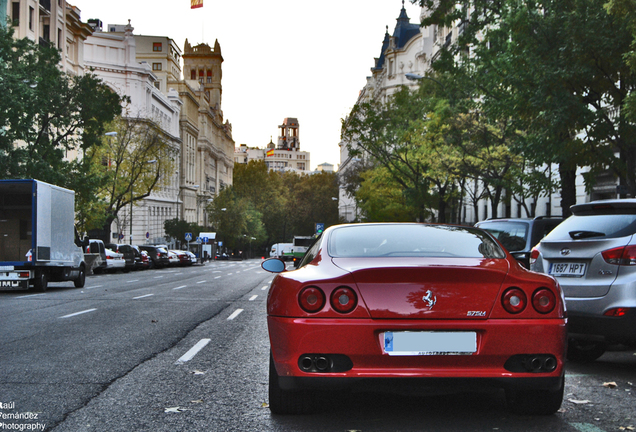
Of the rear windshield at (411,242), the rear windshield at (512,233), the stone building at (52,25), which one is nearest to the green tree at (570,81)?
the rear windshield at (512,233)

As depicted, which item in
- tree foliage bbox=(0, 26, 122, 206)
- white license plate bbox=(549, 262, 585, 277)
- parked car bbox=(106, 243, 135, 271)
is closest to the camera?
white license plate bbox=(549, 262, 585, 277)

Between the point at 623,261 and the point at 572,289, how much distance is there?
593 mm

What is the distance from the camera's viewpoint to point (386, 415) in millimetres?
5402

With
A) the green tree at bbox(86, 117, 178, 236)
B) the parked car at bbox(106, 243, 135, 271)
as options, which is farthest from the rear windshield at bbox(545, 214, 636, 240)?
the green tree at bbox(86, 117, 178, 236)

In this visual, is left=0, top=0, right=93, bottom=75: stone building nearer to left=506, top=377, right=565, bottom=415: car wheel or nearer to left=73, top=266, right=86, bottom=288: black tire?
left=73, top=266, right=86, bottom=288: black tire

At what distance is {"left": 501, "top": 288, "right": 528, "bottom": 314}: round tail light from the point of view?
4789 millimetres

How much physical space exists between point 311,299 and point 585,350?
14.8 ft

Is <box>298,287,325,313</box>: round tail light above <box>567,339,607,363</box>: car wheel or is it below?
above

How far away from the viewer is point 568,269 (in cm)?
775

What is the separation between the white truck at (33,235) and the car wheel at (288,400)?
15.8 meters

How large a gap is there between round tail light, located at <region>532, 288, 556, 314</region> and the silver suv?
253cm

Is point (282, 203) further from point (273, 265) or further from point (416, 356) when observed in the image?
point (416, 356)

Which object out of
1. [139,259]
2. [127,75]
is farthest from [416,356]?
[127,75]

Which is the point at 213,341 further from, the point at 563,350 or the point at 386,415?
the point at 563,350
